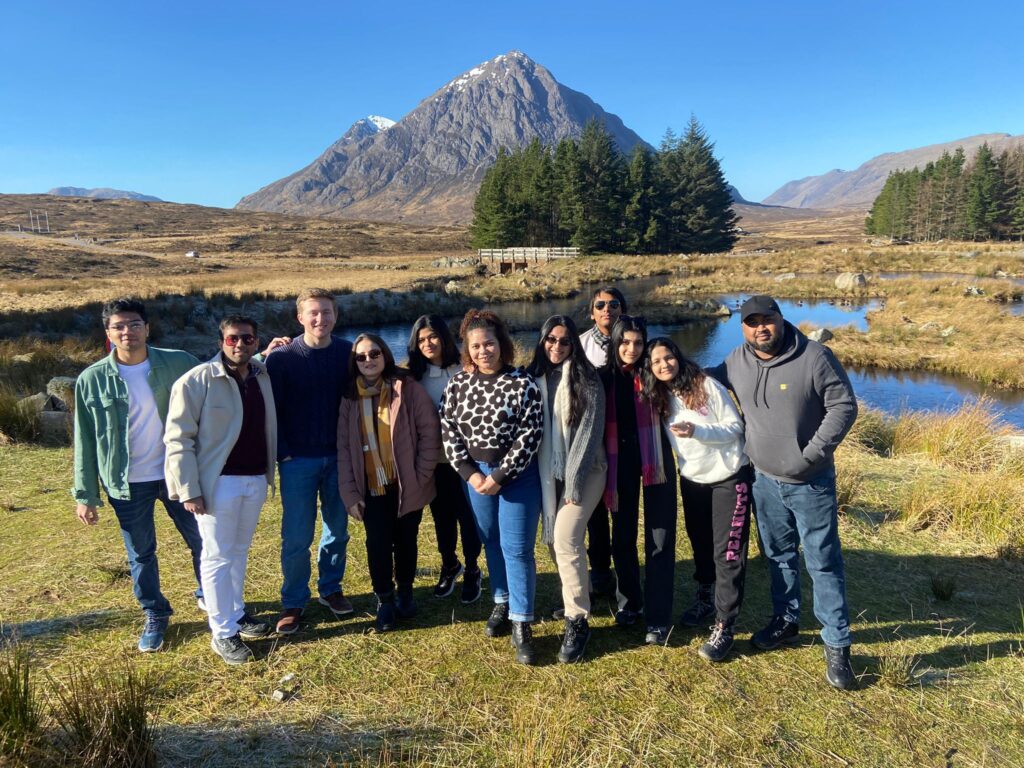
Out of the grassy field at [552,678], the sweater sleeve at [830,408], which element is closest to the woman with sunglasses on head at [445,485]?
the grassy field at [552,678]

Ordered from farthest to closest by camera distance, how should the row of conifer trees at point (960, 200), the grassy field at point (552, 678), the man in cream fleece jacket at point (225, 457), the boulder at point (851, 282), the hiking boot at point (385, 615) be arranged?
the row of conifer trees at point (960, 200) < the boulder at point (851, 282) < the hiking boot at point (385, 615) < the man in cream fleece jacket at point (225, 457) < the grassy field at point (552, 678)

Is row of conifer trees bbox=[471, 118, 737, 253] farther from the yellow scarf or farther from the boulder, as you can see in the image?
the yellow scarf

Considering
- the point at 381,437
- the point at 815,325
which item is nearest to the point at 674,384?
the point at 381,437

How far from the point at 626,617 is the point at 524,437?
4.66ft

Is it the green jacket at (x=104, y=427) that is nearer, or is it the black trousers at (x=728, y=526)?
the green jacket at (x=104, y=427)

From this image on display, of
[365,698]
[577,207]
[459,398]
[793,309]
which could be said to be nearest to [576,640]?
[365,698]

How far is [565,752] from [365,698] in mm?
1057

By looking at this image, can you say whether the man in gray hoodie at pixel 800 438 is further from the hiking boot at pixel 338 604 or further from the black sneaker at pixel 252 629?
the black sneaker at pixel 252 629

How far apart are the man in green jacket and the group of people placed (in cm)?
1

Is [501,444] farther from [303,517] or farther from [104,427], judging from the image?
[104,427]

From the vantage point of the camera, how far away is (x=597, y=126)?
44.4 m

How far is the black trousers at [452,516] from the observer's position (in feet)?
12.4

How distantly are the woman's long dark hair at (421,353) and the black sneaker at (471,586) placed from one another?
55.7 inches

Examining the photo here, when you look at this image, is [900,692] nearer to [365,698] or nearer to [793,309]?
[365,698]
